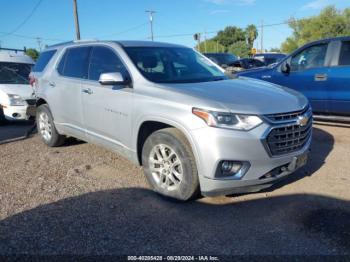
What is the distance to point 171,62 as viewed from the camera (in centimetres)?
493

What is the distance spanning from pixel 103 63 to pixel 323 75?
14.2 ft

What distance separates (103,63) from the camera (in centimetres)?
502

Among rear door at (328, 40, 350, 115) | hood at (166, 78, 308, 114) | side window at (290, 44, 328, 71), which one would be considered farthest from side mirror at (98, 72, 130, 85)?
side window at (290, 44, 328, 71)

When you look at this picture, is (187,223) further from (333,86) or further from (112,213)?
(333,86)

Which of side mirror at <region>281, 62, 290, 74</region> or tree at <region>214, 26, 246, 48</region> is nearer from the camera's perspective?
side mirror at <region>281, 62, 290, 74</region>

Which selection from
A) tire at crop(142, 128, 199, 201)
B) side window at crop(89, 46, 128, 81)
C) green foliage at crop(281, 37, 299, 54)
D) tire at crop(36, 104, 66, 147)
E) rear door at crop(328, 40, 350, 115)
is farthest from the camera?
green foliage at crop(281, 37, 299, 54)

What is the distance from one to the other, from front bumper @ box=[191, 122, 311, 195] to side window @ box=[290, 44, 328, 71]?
13.7ft

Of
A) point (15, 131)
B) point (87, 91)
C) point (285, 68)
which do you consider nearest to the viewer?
point (87, 91)

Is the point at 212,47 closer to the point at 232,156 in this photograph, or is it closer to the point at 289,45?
the point at 289,45

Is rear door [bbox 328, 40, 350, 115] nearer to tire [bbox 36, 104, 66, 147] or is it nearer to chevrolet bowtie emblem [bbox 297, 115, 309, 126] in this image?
chevrolet bowtie emblem [bbox 297, 115, 309, 126]

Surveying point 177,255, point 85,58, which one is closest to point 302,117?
point 177,255

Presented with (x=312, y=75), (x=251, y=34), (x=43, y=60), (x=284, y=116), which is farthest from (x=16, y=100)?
(x=251, y=34)

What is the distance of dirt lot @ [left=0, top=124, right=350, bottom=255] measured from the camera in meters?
3.16

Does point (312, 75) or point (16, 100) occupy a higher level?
point (312, 75)
